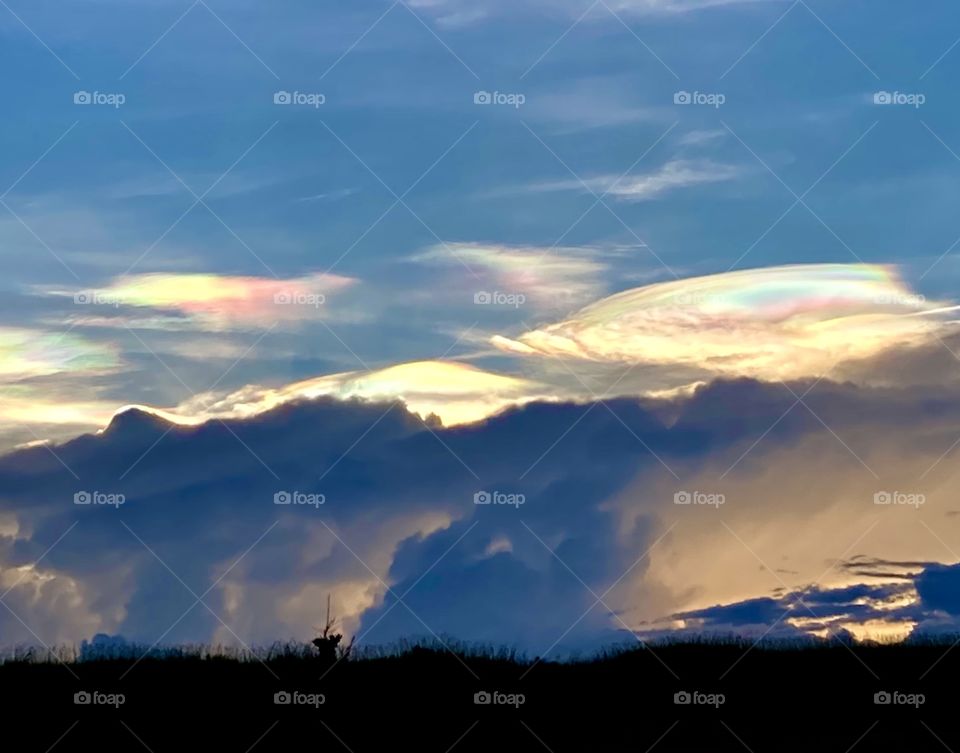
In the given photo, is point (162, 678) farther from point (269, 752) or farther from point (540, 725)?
point (540, 725)

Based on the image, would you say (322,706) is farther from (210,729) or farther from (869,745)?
(869,745)

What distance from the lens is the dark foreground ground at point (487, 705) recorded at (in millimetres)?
35906

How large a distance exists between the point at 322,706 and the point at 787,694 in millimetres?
7920

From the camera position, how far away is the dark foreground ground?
35.9 m

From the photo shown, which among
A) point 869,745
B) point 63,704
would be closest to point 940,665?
point 869,745

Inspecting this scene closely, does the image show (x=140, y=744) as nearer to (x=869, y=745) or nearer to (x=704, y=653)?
(x=704, y=653)

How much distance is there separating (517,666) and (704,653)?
327 cm

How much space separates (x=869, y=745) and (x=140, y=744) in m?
12.3

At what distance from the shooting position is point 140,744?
35.8 metres

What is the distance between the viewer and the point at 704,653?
37.0 m

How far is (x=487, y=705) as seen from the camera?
119 ft

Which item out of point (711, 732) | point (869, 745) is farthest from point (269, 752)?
point (869, 745)

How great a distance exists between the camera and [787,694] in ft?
119

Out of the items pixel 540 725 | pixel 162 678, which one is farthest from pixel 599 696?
pixel 162 678
